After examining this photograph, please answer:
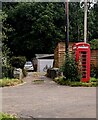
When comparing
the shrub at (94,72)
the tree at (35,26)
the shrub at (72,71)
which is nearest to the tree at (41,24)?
the tree at (35,26)

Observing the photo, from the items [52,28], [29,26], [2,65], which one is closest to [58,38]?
[52,28]

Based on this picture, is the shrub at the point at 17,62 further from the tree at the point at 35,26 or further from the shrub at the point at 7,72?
the tree at the point at 35,26

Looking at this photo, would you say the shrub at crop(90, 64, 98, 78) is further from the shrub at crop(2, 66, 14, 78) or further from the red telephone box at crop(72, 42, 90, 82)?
the shrub at crop(2, 66, 14, 78)

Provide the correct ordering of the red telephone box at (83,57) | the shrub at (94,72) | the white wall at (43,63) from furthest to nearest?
the white wall at (43,63)
the shrub at (94,72)
the red telephone box at (83,57)

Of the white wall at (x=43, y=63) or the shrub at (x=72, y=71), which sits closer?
the shrub at (x=72, y=71)

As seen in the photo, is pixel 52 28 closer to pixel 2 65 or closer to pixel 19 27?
pixel 19 27

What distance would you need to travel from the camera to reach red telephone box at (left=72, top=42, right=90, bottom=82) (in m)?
18.0

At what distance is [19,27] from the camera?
45.4 m

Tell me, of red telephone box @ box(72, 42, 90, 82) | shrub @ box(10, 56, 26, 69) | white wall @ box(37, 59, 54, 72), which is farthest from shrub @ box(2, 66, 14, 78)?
white wall @ box(37, 59, 54, 72)

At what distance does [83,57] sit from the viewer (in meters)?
18.2

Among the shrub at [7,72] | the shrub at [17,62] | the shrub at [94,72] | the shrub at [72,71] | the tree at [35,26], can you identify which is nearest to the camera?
the shrub at [72,71]

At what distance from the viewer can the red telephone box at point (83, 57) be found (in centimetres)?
1795

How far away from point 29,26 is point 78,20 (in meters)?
6.66

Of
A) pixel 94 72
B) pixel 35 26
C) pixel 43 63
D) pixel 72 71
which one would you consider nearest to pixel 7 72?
pixel 72 71
